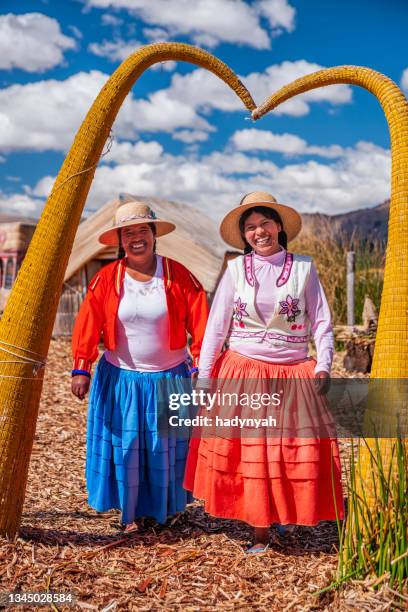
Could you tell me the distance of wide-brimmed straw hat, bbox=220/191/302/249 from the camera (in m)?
3.67

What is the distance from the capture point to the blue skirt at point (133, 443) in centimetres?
394

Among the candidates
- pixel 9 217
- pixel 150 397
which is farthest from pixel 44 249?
pixel 9 217

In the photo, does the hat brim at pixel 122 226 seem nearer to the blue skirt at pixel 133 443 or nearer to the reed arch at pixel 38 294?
the reed arch at pixel 38 294

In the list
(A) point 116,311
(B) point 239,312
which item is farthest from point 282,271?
(A) point 116,311

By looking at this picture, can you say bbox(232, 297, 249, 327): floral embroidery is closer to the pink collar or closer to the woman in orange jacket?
the pink collar

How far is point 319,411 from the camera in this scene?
11.6 ft

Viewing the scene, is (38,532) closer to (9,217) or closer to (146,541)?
(146,541)

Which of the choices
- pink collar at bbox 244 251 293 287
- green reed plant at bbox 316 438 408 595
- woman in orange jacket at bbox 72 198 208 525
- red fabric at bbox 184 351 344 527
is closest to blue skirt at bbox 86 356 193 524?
woman in orange jacket at bbox 72 198 208 525

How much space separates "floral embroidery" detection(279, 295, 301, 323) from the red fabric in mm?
257

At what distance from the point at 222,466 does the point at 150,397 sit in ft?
2.14

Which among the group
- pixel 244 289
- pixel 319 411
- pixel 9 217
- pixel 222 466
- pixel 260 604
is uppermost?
pixel 9 217

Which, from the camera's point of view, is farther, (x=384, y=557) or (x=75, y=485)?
(x=75, y=485)

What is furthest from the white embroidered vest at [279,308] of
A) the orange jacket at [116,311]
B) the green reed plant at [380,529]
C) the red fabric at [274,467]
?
the green reed plant at [380,529]

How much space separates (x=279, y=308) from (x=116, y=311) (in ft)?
3.26
